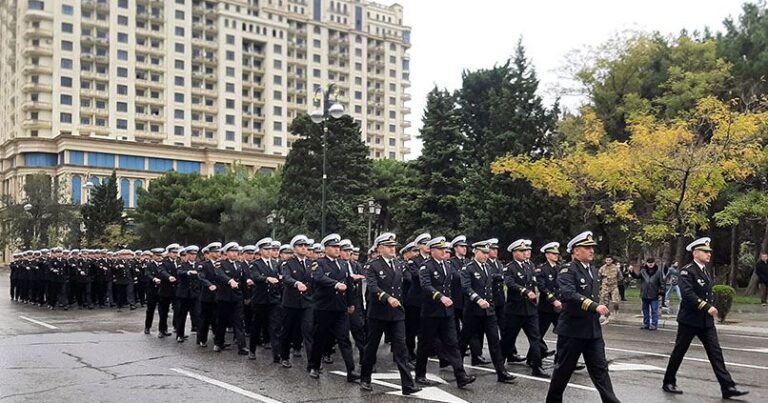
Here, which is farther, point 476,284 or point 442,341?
point 476,284

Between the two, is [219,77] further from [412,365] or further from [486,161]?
[412,365]

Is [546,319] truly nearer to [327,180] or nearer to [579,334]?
[579,334]

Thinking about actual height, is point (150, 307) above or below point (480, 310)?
below

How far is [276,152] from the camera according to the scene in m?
109

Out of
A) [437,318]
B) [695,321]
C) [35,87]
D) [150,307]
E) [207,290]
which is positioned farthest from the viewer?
[35,87]

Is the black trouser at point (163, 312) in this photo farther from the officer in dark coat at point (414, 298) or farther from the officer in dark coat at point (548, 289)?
the officer in dark coat at point (548, 289)

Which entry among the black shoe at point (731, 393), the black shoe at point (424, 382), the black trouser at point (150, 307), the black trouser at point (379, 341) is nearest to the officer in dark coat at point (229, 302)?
the black trouser at point (150, 307)

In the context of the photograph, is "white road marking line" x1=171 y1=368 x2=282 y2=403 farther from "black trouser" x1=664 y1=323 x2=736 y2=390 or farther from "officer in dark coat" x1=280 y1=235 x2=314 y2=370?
"black trouser" x1=664 y1=323 x2=736 y2=390

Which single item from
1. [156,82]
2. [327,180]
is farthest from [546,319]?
[156,82]

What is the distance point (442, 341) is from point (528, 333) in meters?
1.73

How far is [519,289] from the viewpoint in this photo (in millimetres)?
11086

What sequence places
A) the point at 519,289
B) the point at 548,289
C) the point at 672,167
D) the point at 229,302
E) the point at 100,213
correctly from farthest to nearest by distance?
1. the point at 100,213
2. the point at 672,167
3. the point at 229,302
4. the point at 548,289
5. the point at 519,289

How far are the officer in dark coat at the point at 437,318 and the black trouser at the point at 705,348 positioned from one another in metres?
2.43

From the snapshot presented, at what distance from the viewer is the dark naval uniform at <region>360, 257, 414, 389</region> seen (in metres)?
9.49
